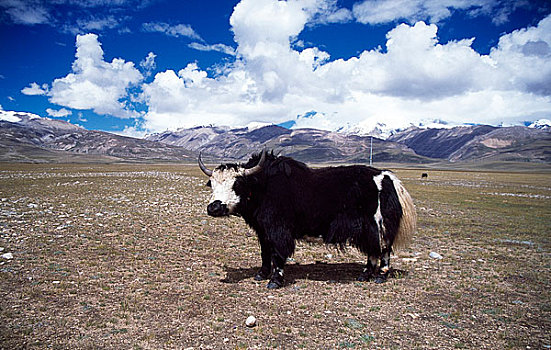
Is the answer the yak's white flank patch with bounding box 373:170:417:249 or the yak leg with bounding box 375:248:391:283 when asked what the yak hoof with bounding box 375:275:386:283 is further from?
the yak's white flank patch with bounding box 373:170:417:249

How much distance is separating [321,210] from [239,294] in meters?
2.59

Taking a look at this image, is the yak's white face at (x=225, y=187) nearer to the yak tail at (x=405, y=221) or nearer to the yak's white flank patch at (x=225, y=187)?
the yak's white flank patch at (x=225, y=187)

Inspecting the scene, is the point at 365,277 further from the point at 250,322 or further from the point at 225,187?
the point at 225,187

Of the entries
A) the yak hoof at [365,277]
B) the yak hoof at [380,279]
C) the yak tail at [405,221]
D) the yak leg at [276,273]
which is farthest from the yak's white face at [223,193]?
the yak tail at [405,221]

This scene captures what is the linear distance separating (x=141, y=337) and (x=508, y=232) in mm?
14768

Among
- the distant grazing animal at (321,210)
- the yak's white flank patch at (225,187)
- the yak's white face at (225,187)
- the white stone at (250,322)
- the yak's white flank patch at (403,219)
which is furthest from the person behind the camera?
the yak's white flank patch at (403,219)

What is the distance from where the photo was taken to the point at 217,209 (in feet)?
22.3

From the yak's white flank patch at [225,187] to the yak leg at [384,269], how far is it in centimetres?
371

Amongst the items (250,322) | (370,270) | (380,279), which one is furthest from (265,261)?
(380,279)

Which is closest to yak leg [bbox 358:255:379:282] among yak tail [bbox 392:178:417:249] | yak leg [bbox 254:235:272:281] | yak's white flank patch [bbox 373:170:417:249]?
yak's white flank patch [bbox 373:170:417:249]

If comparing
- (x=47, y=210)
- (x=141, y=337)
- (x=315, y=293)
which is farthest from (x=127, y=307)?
(x=47, y=210)

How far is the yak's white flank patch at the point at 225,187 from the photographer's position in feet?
22.8

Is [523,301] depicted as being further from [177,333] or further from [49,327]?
[49,327]

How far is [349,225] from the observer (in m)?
7.30
